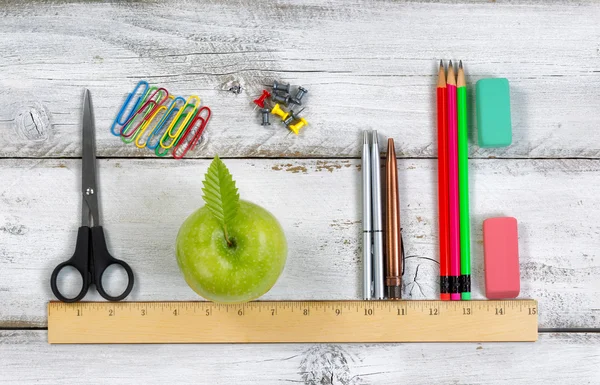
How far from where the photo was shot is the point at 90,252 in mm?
1210

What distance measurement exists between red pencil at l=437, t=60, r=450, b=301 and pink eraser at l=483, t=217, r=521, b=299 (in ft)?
0.27

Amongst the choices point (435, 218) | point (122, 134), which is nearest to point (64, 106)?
point (122, 134)

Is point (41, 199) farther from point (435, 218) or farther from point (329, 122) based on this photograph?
point (435, 218)

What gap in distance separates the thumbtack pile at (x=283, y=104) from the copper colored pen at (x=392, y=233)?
8.0 inches

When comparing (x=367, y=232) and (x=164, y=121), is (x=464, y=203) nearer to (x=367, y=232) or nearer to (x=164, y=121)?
(x=367, y=232)

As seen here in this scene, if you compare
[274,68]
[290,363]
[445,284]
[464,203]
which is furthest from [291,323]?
[274,68]

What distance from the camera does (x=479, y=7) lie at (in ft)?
4.21

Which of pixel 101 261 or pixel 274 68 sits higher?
pixel 274 68

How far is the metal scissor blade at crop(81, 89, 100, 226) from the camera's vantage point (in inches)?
47.8

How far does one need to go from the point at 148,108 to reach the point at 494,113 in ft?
2.35

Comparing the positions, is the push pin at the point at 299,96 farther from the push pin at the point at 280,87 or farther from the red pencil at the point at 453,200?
the red pencil at the point at 453,200

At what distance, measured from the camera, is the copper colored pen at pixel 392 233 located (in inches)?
47.5

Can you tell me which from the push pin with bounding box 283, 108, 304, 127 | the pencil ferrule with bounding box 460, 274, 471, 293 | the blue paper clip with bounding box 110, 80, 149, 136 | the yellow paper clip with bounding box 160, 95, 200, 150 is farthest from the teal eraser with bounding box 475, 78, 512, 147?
the blue paper clip with bounding box 110, 80, 149, 136

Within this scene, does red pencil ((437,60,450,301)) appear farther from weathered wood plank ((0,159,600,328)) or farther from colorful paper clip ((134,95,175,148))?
colorful paper clip ((134,95,175,148))
